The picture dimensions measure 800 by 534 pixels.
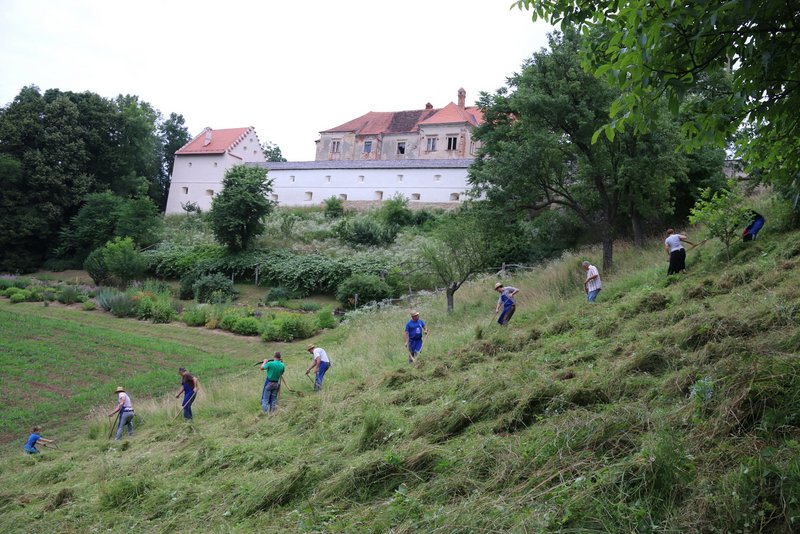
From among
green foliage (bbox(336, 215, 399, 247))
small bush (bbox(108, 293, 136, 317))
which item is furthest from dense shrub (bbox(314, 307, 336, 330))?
green foliage (bbox(336, 215, 399, 247))

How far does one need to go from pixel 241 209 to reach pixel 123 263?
A: 777 cm

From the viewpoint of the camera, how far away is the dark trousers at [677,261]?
38.6ft

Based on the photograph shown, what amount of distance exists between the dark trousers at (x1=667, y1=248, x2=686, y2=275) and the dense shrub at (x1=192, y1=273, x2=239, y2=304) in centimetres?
2468

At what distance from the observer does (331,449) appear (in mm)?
6363

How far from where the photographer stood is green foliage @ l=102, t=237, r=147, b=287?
115ft

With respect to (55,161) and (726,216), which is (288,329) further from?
(55,161)

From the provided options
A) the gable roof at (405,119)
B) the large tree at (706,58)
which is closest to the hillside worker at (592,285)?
the large tree at (706,58)

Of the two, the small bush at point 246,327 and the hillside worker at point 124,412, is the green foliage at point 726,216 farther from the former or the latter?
the small bush at point 246,327

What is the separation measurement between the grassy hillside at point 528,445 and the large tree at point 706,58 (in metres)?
2.00

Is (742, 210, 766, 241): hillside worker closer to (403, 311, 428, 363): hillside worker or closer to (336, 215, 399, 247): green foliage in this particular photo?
(403, 311, 428, 363): hillside worker

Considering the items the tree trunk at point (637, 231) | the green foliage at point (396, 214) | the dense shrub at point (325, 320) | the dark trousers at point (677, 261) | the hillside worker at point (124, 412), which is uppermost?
the green foliage at point (396, 214)

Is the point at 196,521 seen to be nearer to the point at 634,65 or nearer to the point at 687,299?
the point at 634,65

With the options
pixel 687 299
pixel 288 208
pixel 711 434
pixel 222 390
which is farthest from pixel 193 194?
pixel 711 434

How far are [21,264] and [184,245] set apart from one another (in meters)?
12.9
